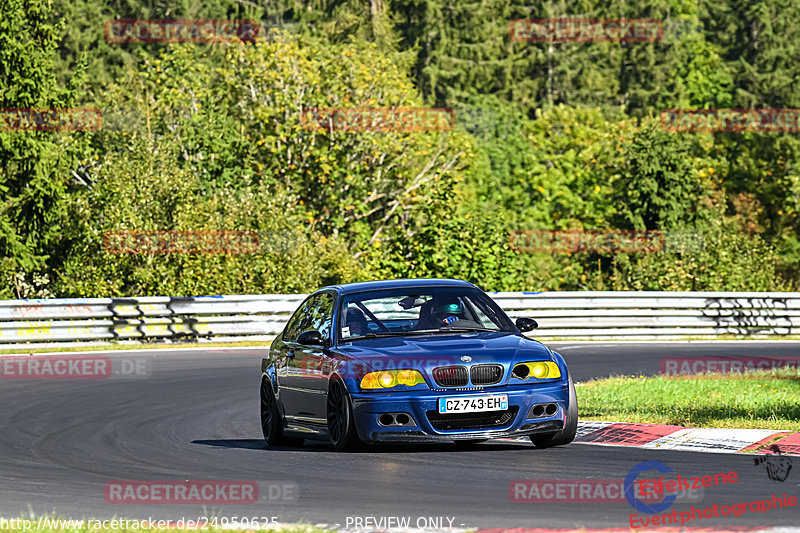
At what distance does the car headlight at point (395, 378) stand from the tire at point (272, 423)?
80.2 inches

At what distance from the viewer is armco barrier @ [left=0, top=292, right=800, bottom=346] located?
27.2 metres

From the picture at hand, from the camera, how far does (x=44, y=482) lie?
33.8 feet

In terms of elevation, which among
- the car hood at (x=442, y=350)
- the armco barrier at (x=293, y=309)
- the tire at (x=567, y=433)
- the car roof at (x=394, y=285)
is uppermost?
the car roof at (x=394, y=285)

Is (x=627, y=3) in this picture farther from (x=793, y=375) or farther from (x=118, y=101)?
(x=793, y=375)

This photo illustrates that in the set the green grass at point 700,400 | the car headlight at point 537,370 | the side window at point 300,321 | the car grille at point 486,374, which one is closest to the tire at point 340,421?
the car grille at point 486,374

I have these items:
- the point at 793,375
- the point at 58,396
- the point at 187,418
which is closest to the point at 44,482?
the point at 187,418

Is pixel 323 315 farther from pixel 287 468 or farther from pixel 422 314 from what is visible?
pixel 287 468

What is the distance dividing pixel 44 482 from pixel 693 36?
77.7 metres

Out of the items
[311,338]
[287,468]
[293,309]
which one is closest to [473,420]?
[287,468]

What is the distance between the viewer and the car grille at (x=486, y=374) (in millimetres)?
10988

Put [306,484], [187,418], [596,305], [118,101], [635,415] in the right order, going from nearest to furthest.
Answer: [306,484]
[635,415]
[187,418]
[596,305]
[118,101]

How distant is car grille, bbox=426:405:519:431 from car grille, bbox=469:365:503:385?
0.81 feet

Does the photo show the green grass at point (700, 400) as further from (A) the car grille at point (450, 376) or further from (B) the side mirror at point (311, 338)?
(B) the side mirror at point (311, 338)

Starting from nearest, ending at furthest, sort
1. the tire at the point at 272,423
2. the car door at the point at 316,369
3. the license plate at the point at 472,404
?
1. the license plate at the point at 472,404
2. the car door at the point at 316,369
3. the tire at the point at 272,423
